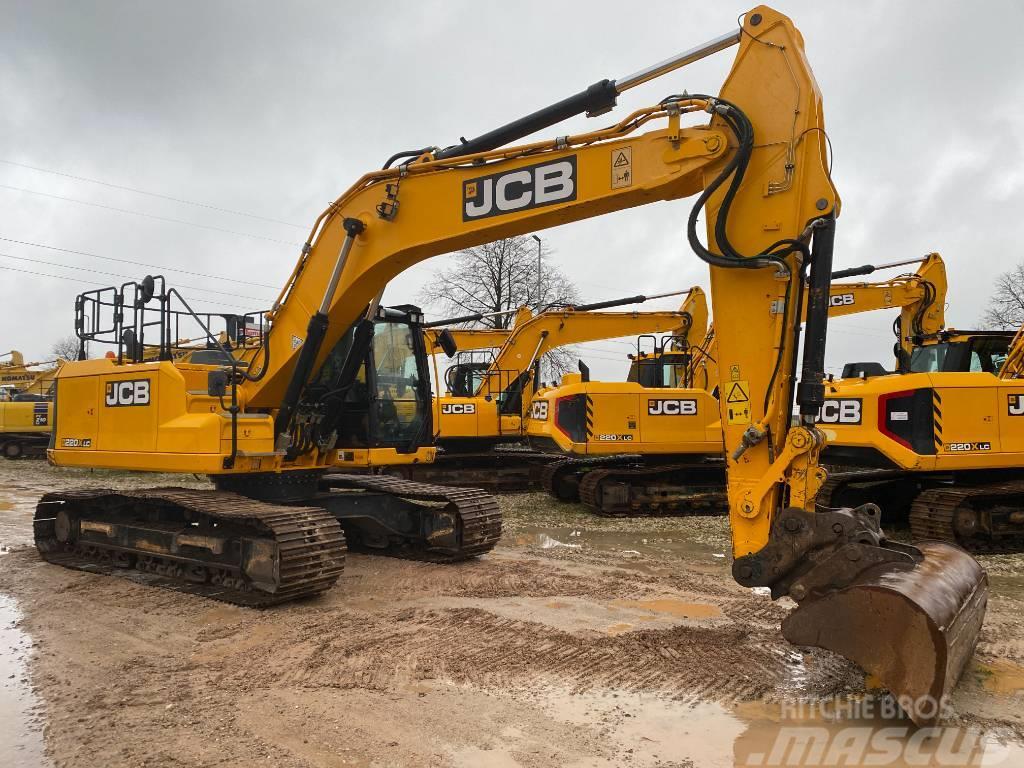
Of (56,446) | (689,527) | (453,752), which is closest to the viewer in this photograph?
(453,752)

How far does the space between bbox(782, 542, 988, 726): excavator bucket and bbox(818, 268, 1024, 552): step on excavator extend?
433 centimetres

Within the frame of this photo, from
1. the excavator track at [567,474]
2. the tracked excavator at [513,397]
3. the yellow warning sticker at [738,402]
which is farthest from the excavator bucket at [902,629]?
the tracked excavator at [513,397]

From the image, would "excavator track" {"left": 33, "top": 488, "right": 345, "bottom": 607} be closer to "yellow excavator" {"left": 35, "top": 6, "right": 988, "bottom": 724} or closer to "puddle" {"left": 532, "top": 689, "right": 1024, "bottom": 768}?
"yellow excavator" {"left": 35, "top": 6, "right": 988, "bottom": 724}

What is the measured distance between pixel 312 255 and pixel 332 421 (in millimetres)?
1516

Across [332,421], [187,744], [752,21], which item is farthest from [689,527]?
[187,744]

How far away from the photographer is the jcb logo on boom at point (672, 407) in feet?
38.1

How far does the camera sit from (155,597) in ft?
21.1

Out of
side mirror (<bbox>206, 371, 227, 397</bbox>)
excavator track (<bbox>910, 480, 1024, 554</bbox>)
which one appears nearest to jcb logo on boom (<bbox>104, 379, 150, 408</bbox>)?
side mirror (<bbox>206, 371, 227, 397</bbox>)

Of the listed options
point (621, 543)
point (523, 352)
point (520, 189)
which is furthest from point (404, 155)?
point (523, 352)

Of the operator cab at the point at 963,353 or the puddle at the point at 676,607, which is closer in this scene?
the puddle at the point at 676,607

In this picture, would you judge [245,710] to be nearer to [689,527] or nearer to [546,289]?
[689,527]

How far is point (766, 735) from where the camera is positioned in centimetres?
367

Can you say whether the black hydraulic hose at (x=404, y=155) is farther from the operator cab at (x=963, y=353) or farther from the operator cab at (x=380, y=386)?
the operator cab at (x=963, y=353)

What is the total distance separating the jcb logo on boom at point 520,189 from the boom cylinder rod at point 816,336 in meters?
1.75
